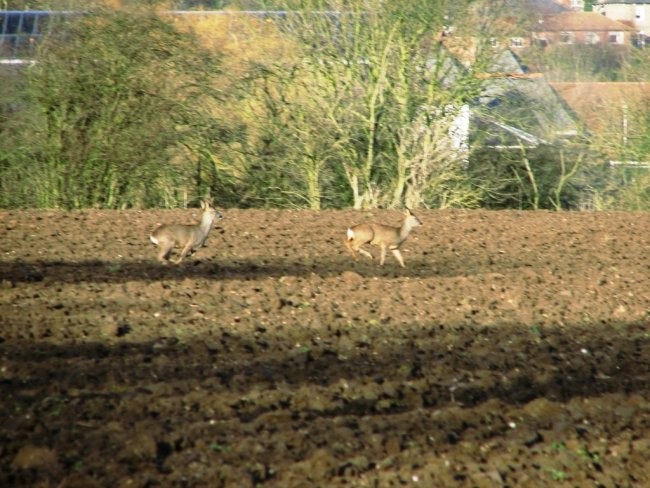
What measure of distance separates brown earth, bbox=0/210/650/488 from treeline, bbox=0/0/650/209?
595cm

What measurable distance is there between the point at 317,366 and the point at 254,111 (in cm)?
1575

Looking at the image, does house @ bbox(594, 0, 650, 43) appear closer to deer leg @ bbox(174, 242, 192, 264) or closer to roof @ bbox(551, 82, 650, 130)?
roof @ bbox(551, 82, 650, 130)

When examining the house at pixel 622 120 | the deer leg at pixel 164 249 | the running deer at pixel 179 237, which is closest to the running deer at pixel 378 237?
the running deer at pixel 179 237

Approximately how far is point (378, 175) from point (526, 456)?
18.2m

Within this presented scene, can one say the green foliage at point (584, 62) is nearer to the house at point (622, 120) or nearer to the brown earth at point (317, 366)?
the house at point (622, 120)

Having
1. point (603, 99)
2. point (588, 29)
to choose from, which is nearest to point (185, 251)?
point (603, 99)

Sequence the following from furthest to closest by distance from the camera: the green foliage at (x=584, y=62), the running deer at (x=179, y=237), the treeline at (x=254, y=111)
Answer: the green foliage at (x=584, y=62) < the treeline at (x=254, y=111) < the running deer at (x=179, y=237)

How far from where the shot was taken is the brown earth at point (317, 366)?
697cm

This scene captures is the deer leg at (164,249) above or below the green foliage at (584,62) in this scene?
above

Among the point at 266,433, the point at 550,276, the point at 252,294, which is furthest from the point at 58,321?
the point at 550,276

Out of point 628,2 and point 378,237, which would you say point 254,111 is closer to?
point 378,237

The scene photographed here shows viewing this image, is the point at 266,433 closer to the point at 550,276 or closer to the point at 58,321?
the point at 58,321

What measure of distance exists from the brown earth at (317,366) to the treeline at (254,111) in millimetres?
5946

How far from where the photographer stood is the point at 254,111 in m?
24.7
